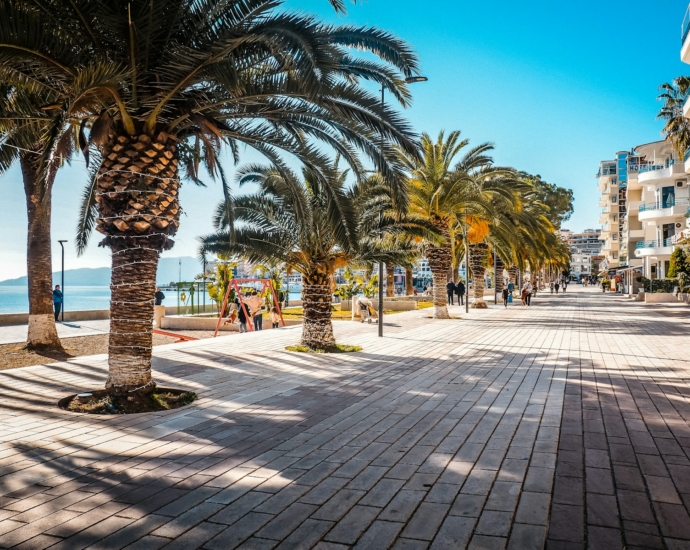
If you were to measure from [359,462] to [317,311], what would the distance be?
8006 mm

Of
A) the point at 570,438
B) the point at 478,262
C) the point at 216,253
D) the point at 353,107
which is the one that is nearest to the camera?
the point at 570,438

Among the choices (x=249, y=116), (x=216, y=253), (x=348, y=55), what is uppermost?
(x=348, y=55)

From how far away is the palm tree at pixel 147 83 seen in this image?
21.3 feet

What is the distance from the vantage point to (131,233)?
24.1 feet

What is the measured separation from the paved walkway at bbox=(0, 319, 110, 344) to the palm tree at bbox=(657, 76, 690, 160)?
29.2m

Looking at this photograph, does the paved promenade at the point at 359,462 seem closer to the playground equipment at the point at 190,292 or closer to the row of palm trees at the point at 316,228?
the row of palm trees at the point at 316,228

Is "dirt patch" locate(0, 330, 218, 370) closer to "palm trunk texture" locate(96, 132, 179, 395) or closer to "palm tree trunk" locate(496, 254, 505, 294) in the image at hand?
"palm trunk texture" locate(96, 132, 179, 395)

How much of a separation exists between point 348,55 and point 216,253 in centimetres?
561

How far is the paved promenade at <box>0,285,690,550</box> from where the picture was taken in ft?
11.7

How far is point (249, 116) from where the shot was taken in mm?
8570

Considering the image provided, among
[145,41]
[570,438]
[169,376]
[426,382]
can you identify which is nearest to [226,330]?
[169,376]

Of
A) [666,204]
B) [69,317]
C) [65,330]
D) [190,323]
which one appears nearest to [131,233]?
[65,330]

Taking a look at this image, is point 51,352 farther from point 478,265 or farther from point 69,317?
point 478,265

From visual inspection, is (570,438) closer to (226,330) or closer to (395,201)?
(395,201)
